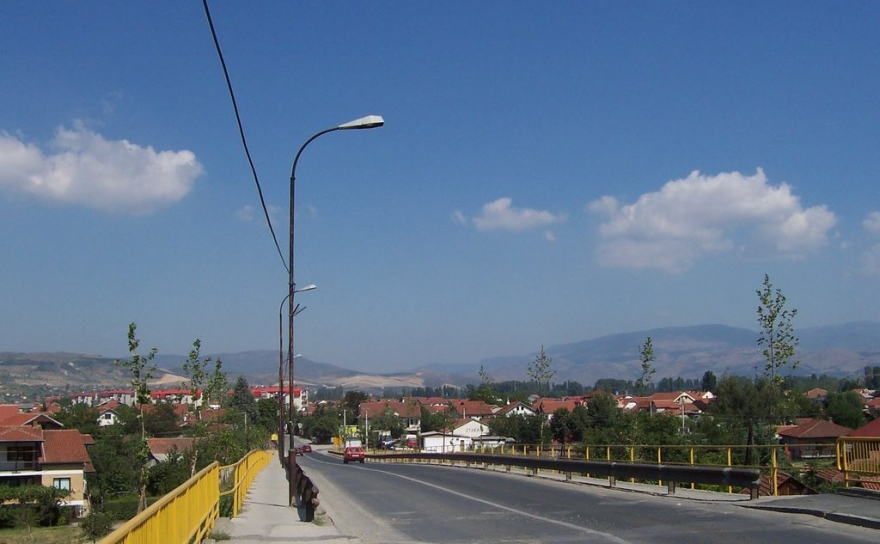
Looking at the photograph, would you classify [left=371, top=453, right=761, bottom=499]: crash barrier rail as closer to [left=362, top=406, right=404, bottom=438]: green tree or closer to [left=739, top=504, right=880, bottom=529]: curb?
[left=739, top=504, right=880, bottom=529]: curb

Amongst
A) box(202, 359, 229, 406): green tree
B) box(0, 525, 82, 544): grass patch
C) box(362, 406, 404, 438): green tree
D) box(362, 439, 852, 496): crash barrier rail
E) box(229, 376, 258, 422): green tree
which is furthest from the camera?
box(229, 376, 258, 422): green tree

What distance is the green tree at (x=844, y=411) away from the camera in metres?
112

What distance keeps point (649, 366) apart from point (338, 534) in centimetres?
4907

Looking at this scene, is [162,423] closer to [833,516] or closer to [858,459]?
[858,459]

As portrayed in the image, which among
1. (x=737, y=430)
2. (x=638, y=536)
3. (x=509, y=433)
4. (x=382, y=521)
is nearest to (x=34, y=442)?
(x=382, y=521)

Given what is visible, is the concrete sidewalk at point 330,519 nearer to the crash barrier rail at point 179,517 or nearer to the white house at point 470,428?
the crash barrier rail at point 179,517

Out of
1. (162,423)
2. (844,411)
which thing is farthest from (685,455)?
(162,423)

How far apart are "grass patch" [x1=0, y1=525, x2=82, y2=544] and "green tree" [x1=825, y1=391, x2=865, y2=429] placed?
9549cm

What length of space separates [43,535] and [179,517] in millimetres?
44519

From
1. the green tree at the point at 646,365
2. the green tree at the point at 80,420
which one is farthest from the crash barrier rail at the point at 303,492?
the green tree at the point at 80,420

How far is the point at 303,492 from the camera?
19.8 metres

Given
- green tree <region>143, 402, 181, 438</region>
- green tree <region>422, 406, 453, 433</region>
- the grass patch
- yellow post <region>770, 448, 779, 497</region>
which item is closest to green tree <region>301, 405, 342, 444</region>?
green tree <region>422, 406, 453, 433</region>

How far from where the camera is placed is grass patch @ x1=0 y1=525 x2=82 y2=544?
149 ft

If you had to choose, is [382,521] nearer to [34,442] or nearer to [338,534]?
[338,534]
